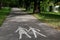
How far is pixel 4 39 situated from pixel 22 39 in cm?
93

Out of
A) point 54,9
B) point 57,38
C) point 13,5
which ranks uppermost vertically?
point 57,38

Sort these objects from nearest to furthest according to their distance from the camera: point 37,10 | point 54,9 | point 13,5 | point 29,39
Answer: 1. point 29,39
2. point 37,10
3. point 54,9
4. point 13,5

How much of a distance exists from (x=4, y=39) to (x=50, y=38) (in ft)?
7.84

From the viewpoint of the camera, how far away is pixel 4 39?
1002 cm

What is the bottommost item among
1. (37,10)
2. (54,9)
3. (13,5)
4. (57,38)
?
(13,5)

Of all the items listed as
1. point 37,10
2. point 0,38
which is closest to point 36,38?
point 0,38

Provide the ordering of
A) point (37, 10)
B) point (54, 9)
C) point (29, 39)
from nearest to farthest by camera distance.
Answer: point (29, 39)
point (37, 10)
point (54, 9)

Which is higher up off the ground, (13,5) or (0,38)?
(0,38)

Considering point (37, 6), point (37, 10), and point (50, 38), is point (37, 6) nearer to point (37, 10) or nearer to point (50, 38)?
point (37, 10)

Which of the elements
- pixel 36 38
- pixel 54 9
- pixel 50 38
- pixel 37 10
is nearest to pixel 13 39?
pixel 36 38

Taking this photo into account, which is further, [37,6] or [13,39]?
[37,6]

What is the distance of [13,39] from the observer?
9.92 metres

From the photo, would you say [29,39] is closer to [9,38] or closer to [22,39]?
[22,39]

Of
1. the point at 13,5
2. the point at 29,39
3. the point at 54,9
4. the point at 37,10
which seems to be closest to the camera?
the point at 29,39
